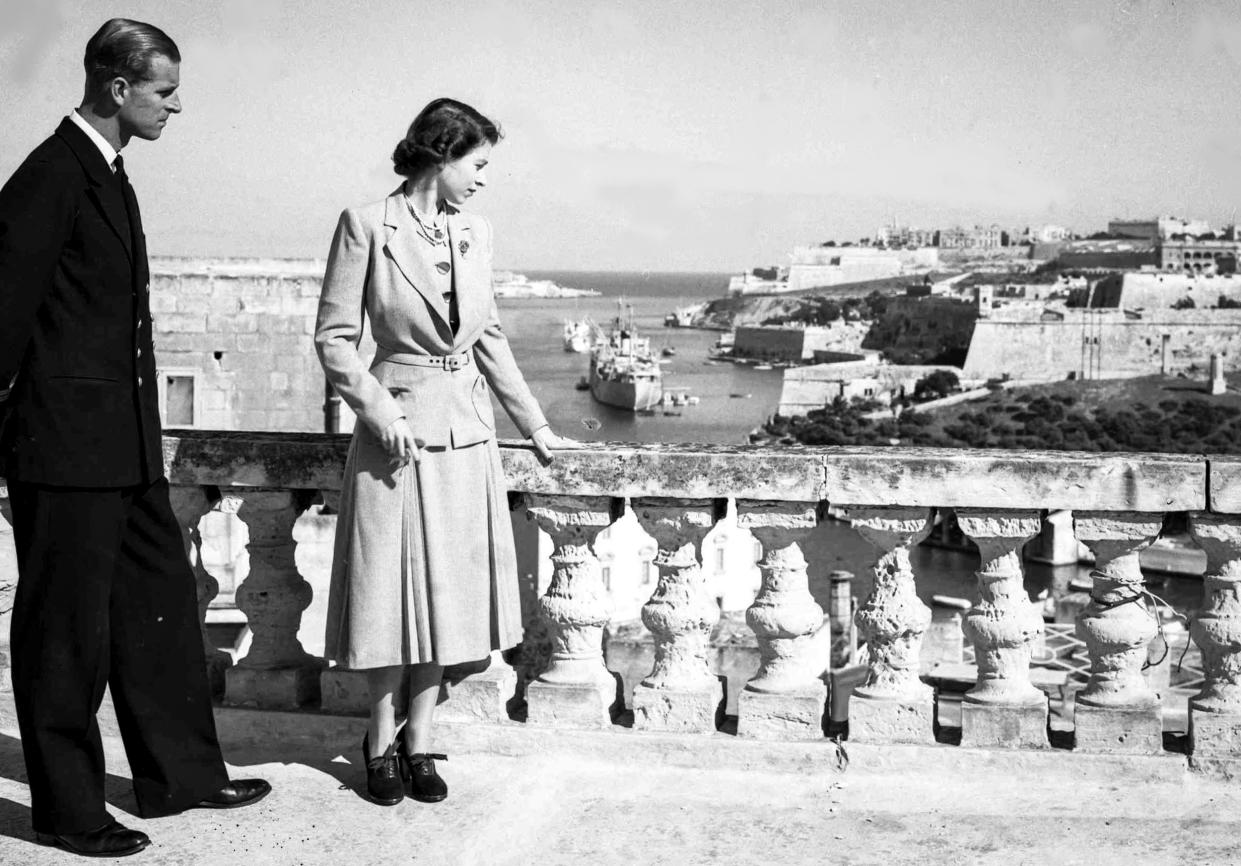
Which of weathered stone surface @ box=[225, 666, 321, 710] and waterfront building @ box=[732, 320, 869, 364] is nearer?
weathered stone surface @ box=[225, 666, 321, 710]

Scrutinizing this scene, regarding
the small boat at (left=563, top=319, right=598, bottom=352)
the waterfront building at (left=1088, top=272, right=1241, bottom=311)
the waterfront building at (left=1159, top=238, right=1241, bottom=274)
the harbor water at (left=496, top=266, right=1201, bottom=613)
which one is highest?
the waterfront building at (left=1159, top=238, right=1241, bottom=274)

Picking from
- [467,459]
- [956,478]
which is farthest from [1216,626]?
[467,459]

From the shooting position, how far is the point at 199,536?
422cm

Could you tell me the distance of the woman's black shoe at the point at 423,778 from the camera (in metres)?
3.64

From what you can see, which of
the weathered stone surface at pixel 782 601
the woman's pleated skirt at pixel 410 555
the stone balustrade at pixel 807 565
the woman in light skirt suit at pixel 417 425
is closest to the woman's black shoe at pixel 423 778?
the woman in light skirt suit at pixel 417 425

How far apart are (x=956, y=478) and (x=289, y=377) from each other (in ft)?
43.4

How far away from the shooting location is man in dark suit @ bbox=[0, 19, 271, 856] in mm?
3191

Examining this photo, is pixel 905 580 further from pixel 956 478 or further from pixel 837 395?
pixel 837 395

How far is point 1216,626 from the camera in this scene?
3.77 meters

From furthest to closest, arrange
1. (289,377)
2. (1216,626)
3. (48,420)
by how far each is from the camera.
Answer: (289,377), (1216,626), (48,420)

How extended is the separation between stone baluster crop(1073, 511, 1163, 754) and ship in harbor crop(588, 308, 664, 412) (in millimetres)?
87805

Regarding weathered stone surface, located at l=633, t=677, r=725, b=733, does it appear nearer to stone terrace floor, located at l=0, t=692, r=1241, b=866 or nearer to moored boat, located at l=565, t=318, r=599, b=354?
stone terrace floor, located at l=0, t=692, r=1241, b=866

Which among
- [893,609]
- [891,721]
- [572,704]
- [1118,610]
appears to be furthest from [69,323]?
[1118,610]

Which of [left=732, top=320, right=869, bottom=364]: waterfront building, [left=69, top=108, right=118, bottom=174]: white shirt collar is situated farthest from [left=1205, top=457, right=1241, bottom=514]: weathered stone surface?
[left=732, top=320, right=869, bottom=364]: waterfront building
